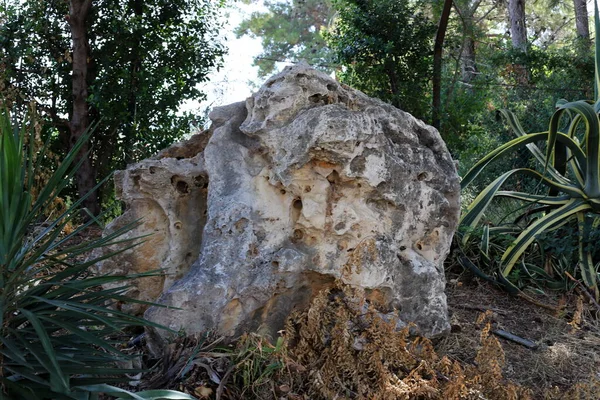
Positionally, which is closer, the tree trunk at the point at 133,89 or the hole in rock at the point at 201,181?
the hole in rock at the point at 201,181

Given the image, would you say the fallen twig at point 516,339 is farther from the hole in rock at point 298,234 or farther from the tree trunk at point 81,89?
the tree trunk at point 81,89

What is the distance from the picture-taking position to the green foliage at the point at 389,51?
8008mm

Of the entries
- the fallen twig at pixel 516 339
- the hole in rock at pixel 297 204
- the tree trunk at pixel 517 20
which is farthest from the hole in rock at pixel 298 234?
the tree trunk at pixel 517 20

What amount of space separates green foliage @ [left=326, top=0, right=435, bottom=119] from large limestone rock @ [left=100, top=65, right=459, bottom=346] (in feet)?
14.2

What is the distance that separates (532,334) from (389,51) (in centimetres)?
425

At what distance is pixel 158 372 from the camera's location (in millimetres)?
3061

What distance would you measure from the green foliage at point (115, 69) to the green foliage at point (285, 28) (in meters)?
11.1

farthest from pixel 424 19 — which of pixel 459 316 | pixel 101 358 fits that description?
pixel 101 358

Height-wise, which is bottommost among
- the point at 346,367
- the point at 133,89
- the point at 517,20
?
the point at 346,367

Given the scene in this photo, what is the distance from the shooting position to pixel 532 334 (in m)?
4.39

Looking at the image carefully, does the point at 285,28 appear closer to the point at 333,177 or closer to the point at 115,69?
the point at 115,69

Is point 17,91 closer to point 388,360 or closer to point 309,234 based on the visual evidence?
point 309,234

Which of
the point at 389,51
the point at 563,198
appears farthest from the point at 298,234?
the point at 389,51

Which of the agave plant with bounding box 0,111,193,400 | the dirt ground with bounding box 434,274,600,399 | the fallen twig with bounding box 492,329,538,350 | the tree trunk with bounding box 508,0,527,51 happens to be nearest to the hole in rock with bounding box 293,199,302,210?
the dirt ground with bounding box 434,274,600,399
